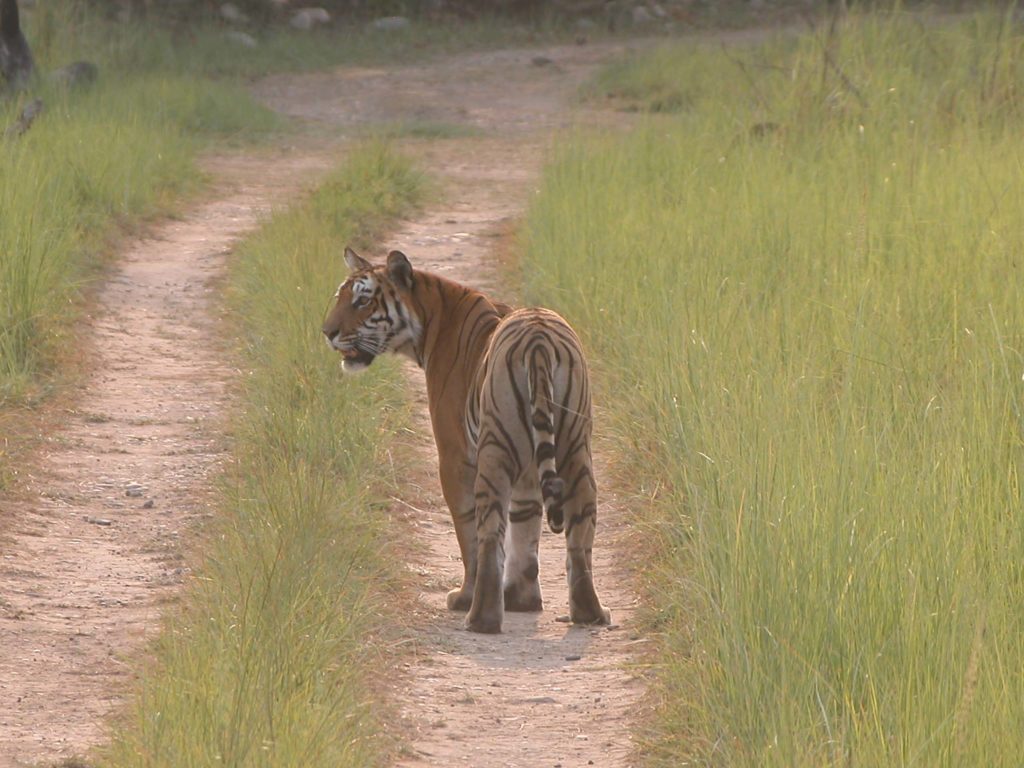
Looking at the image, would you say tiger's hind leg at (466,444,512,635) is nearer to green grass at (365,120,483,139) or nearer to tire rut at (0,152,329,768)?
tire rut at (0,152,329,768)

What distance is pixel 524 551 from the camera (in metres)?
4.65

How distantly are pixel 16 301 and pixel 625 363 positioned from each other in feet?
8.21

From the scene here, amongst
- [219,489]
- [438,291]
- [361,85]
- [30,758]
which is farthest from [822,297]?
[361,85]

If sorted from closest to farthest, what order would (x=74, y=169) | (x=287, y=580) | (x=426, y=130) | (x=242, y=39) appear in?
(x=287, y=580) → (x=74, y=169) → (x=426, y=130) → (x=242, y=39)

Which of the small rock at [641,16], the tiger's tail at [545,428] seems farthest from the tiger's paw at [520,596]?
the small rock at [641,16]

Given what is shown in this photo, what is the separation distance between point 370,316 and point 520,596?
0.97 m

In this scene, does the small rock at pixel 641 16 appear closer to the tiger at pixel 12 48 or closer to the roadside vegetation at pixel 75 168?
the roadside vegetation at pixel 75 168

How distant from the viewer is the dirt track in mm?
3721

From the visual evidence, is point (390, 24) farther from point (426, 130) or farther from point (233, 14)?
point (426, 130)

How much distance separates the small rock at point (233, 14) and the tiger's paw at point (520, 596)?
1822 cm

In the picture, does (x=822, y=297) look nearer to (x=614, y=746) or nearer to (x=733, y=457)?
(x=733, y=457)

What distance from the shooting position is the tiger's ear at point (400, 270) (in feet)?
16.5

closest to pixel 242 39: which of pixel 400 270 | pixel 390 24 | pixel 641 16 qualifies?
pixel 390 24

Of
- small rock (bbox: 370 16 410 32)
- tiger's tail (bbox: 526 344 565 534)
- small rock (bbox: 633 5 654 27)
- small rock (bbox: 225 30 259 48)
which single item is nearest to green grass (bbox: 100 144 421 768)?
tiger's tail (bbox: 526 344 565 534)
